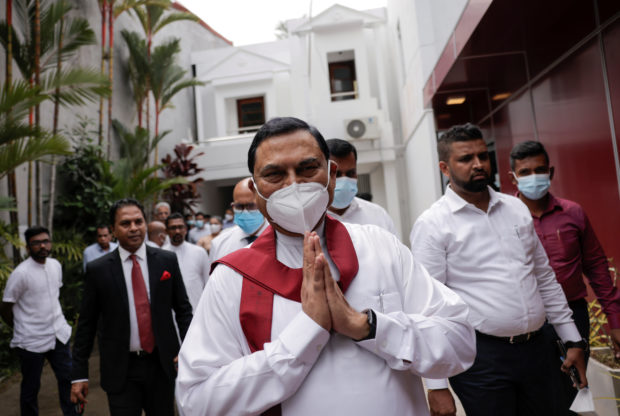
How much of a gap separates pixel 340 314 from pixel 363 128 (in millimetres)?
13456

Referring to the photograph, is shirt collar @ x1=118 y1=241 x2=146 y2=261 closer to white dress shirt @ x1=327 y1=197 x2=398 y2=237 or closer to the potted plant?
white dress shirt @ x1=327 y1=197 x2=398 y2=237

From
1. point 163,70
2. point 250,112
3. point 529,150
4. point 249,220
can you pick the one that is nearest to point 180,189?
point 163,70

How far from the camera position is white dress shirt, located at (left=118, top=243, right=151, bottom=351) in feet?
11.0

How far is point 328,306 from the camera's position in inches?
51.6

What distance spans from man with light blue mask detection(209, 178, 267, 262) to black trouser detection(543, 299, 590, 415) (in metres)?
2.15

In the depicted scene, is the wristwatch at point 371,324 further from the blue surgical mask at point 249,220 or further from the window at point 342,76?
the window at point 342,76

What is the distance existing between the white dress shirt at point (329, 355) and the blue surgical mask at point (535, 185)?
2347 millimetres

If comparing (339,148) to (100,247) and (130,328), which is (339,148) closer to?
(130,328)

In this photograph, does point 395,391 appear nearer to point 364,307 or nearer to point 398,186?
point 364,307

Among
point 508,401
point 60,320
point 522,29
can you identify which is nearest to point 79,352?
point 60,320

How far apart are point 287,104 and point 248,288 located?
57.3 feet

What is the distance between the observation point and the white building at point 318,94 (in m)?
14.9

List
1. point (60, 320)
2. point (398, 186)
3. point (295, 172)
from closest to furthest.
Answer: point (295, 172) < point (60, 320) < point (398, 186)

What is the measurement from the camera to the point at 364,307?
144 centimetres
